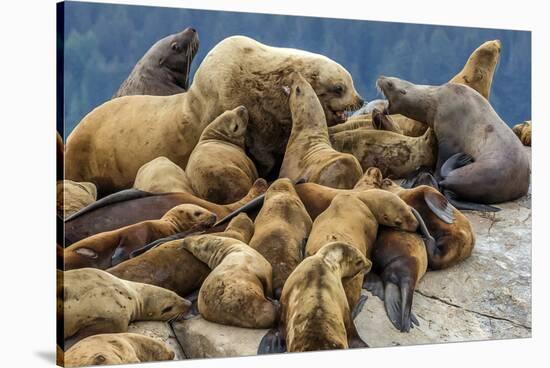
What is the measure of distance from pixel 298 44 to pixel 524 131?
7.48 ft

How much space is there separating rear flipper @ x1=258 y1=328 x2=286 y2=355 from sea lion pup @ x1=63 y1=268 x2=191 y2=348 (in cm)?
77

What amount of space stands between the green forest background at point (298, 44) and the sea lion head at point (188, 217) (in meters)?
0.94

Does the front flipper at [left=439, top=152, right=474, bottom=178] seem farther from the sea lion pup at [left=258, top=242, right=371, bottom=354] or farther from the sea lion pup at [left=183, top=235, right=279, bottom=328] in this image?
the sea lion pup at [left=183, top=235, right=279, bottom=328]

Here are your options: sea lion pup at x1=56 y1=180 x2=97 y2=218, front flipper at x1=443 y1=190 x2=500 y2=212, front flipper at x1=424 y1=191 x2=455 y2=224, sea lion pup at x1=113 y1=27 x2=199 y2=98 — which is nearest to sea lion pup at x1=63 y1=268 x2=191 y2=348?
sea lion pup at x1=56 y1=180 x2=97 y2=218

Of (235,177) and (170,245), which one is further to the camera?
(235,177)

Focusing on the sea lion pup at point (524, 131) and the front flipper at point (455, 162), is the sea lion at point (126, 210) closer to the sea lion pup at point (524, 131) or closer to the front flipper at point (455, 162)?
the front flipper at point (455, 162)

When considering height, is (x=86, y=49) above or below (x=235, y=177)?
above

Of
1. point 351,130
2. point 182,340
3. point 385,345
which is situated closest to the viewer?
point 182,340

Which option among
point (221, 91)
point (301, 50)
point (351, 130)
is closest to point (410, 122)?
point (351, 130)

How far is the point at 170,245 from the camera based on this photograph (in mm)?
6973

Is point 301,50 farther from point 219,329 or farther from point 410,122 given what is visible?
point 219,329

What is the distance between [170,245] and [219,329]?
0.69m

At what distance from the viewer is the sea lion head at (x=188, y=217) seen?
7.07m

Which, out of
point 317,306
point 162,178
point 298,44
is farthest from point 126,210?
point 298,44
